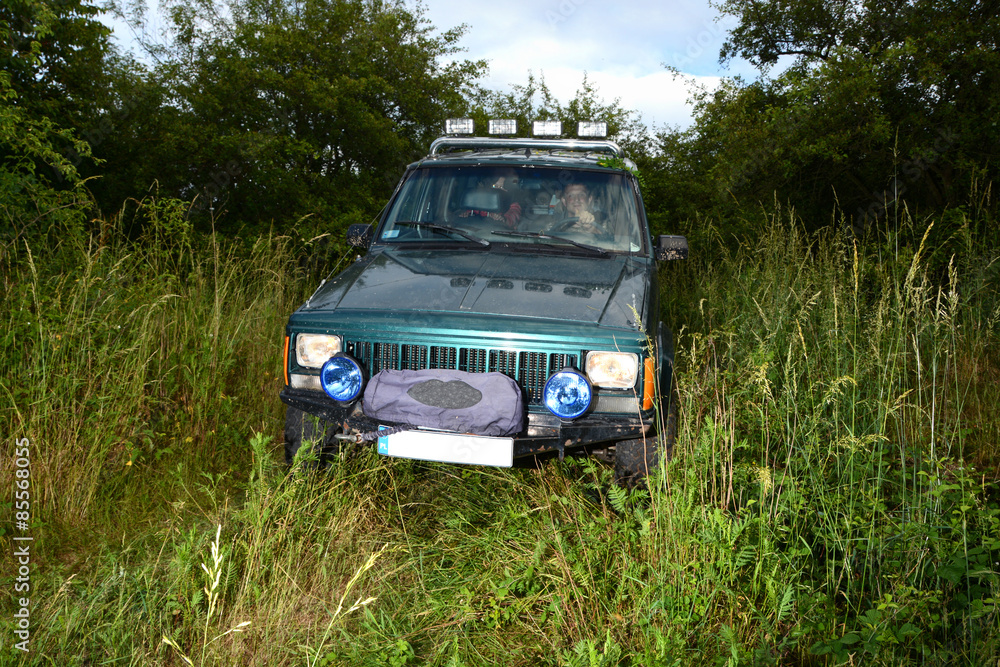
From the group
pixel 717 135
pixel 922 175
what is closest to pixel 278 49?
pixel 717 135

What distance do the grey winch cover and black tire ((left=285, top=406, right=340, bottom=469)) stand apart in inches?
19.4

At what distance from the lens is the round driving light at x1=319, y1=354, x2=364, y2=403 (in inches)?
126

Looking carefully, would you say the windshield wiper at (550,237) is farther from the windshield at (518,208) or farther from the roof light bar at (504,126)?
the roof light bar at (504,126)

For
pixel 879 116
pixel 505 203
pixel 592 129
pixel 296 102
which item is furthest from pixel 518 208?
pixel 296 102

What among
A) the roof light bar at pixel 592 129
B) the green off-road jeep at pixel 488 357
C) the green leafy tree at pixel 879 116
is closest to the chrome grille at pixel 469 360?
the green off-road jeep at pixel 488 357

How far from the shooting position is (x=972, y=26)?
629cm

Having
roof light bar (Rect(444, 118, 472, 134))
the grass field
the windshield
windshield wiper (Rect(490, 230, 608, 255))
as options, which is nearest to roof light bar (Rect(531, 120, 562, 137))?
roof light bar (Rect(444, 118, 472, 134))

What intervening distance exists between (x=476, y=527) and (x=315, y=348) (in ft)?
3.65

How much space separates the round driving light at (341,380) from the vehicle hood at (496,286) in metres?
0.28

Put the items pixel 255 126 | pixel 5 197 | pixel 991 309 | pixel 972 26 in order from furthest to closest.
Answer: pixel 255 126 < pixel 972 26 < pixel 991 309 < pixel 5 197

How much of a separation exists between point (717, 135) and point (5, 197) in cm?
709

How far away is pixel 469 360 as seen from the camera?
3145mm

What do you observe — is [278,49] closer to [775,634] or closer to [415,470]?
[415,470]

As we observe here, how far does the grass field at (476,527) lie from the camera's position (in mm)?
2346
